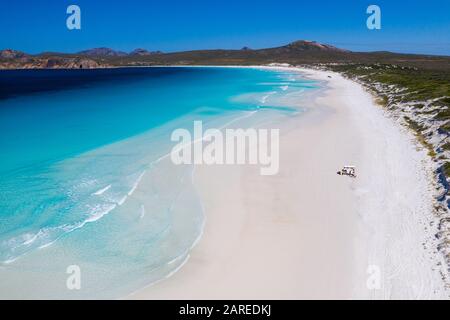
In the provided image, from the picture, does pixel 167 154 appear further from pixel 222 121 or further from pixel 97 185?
pixel 222 121

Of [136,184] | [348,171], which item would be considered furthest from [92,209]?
[348,171]

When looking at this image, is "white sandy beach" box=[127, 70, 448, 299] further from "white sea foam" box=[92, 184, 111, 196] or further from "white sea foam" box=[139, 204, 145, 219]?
"white sea foam" box=[92, 184, 111, 196]

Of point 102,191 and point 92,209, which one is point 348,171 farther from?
point 92,209

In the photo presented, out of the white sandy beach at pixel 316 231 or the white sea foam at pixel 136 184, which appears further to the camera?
the white sea foam at pixel 136 184

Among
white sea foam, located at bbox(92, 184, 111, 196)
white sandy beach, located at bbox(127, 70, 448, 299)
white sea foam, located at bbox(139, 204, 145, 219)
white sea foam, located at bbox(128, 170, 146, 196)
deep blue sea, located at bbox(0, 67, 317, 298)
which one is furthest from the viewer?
white sea foam, located at bbox(128, 170, 146, 196)

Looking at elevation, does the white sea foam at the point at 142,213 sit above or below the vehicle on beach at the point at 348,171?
below

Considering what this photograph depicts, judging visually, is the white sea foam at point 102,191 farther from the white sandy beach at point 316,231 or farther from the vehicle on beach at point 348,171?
the vehicle on beach at point 348,171

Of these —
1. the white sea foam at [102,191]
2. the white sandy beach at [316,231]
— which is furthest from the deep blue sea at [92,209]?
the white sandy beach at [316,231]

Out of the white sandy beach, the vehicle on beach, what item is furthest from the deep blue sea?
the vehicle on beach
